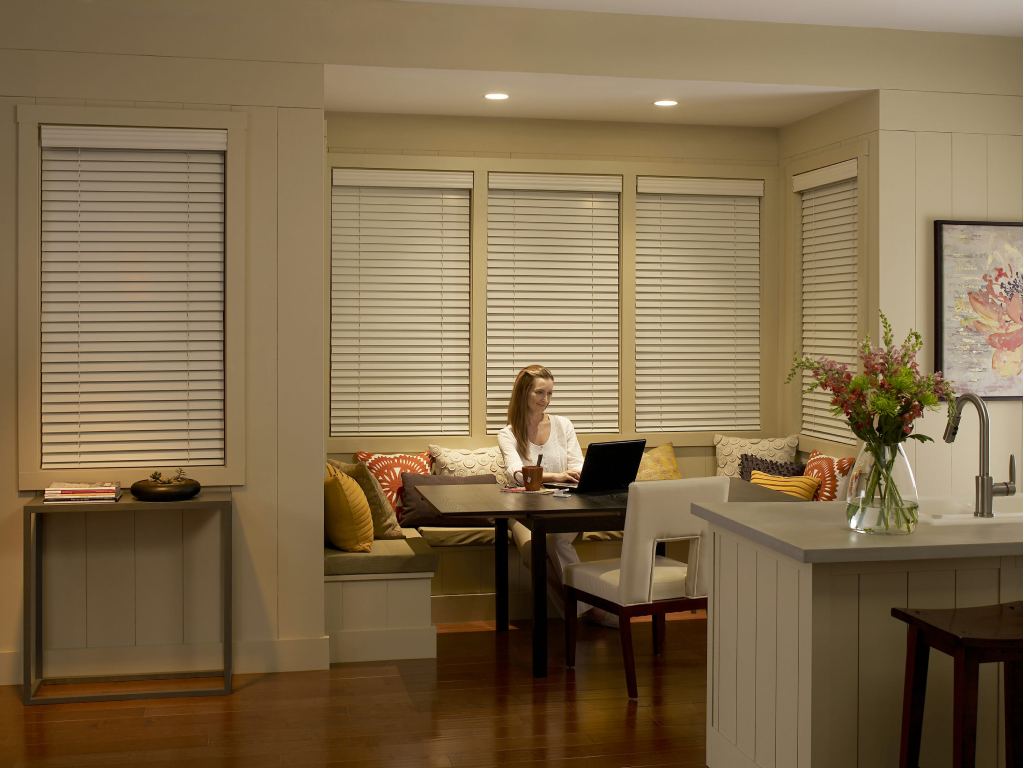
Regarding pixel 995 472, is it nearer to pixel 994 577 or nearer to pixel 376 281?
pixel 994 577

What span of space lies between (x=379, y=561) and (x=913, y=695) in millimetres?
2657

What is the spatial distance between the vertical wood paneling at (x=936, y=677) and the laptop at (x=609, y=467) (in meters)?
1.84

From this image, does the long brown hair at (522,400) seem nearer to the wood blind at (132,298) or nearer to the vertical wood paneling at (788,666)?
the wood blind at (132,298)

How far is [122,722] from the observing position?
13.7ft

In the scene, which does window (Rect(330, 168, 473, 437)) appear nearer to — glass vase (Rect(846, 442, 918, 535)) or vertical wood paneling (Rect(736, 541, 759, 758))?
vertical wood paneling (Rect(736, 541, 759, 758))

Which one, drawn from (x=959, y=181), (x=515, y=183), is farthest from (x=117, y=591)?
(x=959, y=181)

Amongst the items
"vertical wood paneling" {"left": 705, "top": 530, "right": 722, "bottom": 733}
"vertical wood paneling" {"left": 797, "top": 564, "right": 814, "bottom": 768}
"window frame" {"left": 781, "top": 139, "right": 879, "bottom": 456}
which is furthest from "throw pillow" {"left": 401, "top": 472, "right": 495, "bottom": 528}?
"vertical wood paneling" {"left": 797, "top": 564, "right": 814, "bottom": 768}

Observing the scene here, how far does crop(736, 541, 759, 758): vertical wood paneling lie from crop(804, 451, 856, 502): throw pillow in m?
2.42

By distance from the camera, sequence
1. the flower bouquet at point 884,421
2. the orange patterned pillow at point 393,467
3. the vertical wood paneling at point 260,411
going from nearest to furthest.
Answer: the flower bouquet at point 884,421, the vertical wood paneling at point 260,411, the orange patterned pillow at point 393,467

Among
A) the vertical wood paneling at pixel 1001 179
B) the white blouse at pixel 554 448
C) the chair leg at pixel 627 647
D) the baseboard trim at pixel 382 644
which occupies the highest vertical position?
the vertical wood paneling at pixel 1001 179

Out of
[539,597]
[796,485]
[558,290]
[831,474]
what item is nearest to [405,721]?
[539,597]

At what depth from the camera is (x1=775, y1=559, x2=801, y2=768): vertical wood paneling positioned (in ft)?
9.89

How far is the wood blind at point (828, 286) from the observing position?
574cm

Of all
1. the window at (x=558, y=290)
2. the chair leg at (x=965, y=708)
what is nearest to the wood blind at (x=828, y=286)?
the window at (x=558, y=290)
